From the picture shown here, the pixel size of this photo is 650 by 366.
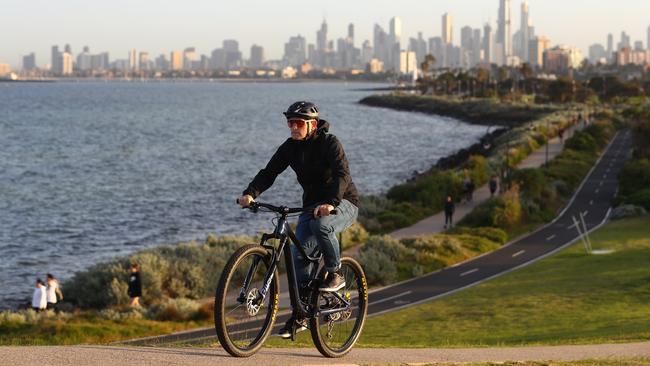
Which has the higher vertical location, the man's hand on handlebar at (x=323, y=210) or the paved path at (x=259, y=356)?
the man's hand on handlebar at (x=323, y=210)

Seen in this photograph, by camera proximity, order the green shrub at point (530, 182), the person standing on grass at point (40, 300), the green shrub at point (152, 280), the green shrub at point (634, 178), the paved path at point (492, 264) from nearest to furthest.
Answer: the person standing on grass at point (40, 300), the paved path at point (492, 264), the green shrub at point (152, 280), the green shrub at point (530, 182), the green shrub at point (634, 178)

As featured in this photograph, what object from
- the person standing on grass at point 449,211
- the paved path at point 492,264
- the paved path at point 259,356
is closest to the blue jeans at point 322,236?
the paved path at point 259,356

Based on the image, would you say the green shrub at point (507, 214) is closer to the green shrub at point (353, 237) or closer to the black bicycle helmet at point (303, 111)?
the green shrub at point (353, 237)

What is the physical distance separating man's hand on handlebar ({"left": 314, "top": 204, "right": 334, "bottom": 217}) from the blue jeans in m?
0.20

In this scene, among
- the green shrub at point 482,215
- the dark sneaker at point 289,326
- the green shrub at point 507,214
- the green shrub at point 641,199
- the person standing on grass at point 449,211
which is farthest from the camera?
the green shrub at point 641,199

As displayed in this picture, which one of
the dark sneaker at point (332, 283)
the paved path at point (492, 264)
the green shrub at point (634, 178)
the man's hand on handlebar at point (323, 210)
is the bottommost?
the paved path at point (492, 264)

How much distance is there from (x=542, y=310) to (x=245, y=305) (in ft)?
51.4

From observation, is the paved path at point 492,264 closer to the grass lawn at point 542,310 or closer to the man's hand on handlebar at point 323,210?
the grass lawn at point 542,310

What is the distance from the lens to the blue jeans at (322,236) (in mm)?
8664

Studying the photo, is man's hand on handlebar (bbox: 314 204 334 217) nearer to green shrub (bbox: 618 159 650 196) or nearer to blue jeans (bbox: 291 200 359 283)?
blue jeans (bbox: 291 200 359 283)

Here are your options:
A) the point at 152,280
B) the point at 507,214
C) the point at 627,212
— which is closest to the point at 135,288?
the point at 152,280

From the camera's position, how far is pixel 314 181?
346 inches

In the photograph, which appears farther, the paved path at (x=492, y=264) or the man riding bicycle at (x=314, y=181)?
the paved path at (x=492, y=264)

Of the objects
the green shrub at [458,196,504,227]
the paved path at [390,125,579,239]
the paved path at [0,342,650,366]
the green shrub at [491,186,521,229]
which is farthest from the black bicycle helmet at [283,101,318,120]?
the green shrub at [458,196,504,227]
